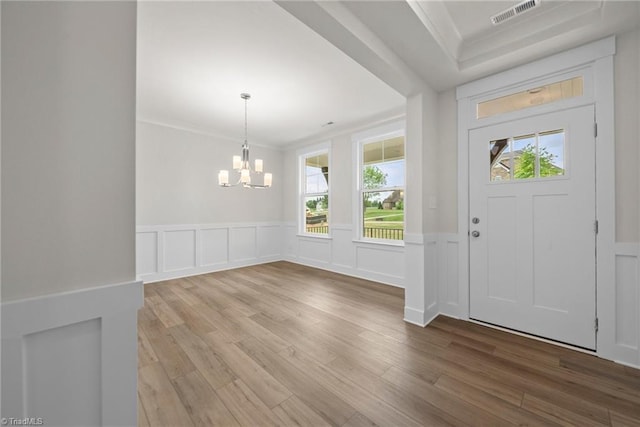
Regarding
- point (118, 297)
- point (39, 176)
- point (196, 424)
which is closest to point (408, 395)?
point (196, 424)

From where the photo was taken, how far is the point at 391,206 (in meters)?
3.99

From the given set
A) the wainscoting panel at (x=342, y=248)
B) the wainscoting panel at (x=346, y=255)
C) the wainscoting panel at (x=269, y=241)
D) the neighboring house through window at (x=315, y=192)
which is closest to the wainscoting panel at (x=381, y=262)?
the wainscoting panel at (x=346, y=255)

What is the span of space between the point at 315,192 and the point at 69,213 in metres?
4.56

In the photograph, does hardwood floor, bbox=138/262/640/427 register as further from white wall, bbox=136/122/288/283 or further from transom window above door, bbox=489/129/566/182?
white wall, bbox=136/122/288/283

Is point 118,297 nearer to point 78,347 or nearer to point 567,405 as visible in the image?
point 78,347

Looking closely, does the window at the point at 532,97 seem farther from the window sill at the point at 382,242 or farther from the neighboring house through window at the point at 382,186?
the window sill at the point at 382,242

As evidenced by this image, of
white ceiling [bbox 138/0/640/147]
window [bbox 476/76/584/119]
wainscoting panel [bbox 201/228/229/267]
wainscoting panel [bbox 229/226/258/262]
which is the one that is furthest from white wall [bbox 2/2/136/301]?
wainscoting panel [bbox 229/226/258/262]

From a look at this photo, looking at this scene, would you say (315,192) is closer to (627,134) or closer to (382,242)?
(382,242)

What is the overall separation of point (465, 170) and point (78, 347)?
9.83ft

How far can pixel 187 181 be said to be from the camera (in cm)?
440

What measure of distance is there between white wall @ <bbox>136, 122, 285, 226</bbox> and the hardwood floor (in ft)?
6.65

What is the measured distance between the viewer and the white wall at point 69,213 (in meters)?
0.66

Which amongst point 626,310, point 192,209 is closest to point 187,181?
point 192,209

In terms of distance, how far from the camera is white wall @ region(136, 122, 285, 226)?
3979 mm
